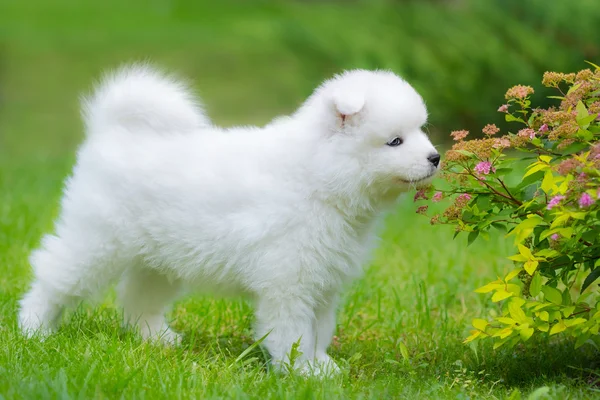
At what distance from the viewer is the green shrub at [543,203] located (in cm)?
280

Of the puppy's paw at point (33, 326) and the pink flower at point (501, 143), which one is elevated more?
the pink flower at point (501, 143)

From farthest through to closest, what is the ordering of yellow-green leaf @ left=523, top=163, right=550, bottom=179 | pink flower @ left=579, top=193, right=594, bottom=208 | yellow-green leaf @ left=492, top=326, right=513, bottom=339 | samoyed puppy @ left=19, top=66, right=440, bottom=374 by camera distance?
samoyed puppy @ left=19, top=66, right=440, bottom=374
yellow-green leaf @ left=492, top=326, right=513, bottom=339
yellow-green leaf @ left=523, top=163, right=550, bottom=179
pink flower @ left=579, top=193, right=594, bottom=208

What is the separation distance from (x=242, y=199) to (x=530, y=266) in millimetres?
1131

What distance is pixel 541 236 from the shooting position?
9.42ft

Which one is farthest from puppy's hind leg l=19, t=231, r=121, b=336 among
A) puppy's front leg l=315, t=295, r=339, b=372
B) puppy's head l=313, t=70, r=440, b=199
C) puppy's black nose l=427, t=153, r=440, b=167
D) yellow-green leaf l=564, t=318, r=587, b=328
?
yellow-green leaf l=564, t=318, r=587, b=328

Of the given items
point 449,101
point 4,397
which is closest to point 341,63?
point 449,101

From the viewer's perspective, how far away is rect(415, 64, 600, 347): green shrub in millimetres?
2797

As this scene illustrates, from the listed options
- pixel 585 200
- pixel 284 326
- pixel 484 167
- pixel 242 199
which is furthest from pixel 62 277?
pixel 585 200

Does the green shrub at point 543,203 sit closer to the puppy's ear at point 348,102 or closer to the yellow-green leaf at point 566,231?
the yellow-green leaf at point 566,231

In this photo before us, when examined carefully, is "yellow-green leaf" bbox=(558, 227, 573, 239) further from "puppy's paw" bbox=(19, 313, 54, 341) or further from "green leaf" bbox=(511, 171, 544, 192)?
"puppy's paw" bbox=(19, 313, 54, 341)

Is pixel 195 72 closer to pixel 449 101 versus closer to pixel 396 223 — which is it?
pixel 449 101

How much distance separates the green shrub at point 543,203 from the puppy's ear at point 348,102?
0.39m

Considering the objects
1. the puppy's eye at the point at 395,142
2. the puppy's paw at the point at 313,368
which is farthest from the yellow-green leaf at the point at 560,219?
the puppy's paw at the point at 313,368

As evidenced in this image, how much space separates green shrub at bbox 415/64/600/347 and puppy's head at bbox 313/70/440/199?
0.10 m
